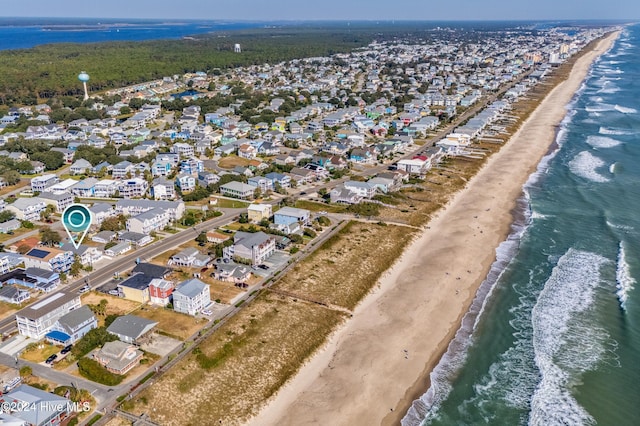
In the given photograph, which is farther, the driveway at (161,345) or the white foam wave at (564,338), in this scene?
the driveway at (161,345)

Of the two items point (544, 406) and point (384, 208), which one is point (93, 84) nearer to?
point (384, 208)

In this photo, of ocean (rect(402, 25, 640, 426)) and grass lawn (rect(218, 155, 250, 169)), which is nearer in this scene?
ocean (rect(402, 25, 640, 426))

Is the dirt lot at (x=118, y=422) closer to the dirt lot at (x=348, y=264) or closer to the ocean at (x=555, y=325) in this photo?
the ocean at (x=555, y=325)

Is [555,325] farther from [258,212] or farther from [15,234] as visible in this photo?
[15,234]

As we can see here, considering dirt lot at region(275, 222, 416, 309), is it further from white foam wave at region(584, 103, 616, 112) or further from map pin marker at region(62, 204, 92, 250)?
white foam wave at region(584, 103, 616, 112)

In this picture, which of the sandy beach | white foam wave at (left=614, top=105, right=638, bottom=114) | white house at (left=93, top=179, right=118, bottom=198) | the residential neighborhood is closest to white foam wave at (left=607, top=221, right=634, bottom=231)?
the sandy beach

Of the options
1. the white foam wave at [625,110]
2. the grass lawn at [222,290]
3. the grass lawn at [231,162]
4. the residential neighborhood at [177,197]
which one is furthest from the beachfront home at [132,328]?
the white foam wave at [625,110]
